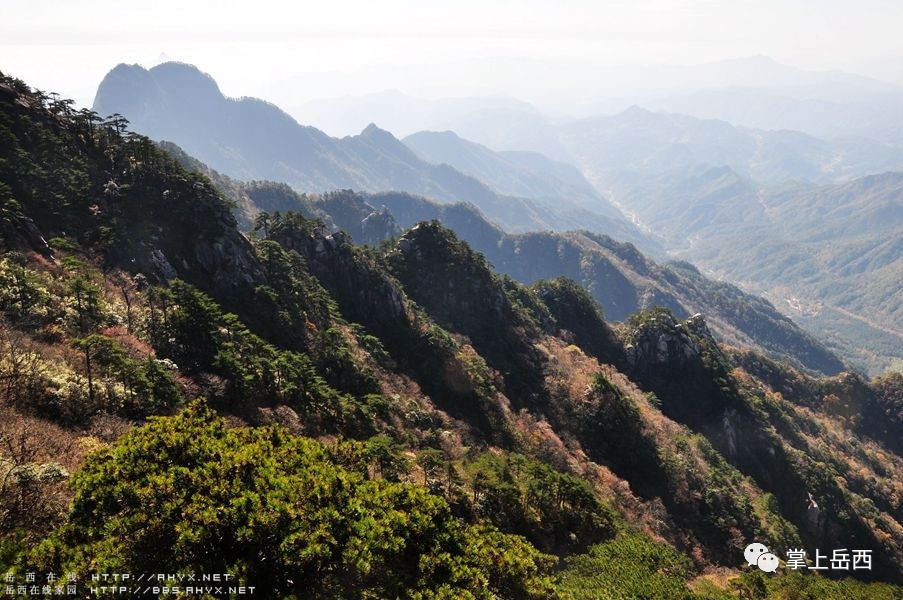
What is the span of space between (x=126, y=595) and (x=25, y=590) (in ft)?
9.64

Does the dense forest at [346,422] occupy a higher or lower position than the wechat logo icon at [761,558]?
higher

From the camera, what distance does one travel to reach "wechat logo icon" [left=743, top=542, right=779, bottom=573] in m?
52.7

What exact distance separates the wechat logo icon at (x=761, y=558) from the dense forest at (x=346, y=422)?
2242 millimetres

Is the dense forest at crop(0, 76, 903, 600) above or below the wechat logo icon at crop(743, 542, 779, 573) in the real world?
above

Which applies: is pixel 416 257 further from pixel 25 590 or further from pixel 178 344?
pixel 25 590

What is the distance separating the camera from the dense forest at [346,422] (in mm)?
20680

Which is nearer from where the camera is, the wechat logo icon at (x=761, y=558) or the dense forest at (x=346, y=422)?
the dense forest at (x=346, y=422)

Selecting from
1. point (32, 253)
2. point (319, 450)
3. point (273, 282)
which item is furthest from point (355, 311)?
point (319, 450)

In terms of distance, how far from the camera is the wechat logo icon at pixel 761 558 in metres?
52.7

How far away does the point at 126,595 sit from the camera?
1672 centimetres

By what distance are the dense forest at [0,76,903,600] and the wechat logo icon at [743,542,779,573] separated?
2242 mm

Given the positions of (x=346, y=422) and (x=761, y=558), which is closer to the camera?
(x=346, y=422)

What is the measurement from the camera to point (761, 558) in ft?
177

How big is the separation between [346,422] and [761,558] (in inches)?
1884
